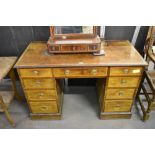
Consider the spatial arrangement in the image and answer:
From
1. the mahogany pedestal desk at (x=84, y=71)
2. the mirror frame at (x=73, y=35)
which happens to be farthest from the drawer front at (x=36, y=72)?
the mirror frame at (x=73, y=35)

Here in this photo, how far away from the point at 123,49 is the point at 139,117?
87cm

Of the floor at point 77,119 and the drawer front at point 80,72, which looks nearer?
the drawer front at point 80,72

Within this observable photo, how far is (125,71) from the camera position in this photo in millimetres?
1328

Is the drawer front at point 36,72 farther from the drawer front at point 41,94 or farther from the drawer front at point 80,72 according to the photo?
the drawer front at point 41,94

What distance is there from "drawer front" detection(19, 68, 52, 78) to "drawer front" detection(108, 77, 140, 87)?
0.59m

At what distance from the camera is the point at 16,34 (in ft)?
5.89

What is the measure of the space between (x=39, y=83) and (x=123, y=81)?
80 cm

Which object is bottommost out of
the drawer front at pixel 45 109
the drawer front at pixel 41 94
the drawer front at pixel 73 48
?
the drawer front at pixel 45 109

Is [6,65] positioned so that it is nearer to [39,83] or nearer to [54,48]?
[39,83]

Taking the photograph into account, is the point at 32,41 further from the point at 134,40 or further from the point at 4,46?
the point at 134,40

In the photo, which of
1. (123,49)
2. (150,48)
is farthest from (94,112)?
(150,48)

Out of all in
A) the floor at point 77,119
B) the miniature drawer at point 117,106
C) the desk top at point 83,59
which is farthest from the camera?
the floor at point 77,119

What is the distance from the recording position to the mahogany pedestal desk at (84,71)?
130 cm

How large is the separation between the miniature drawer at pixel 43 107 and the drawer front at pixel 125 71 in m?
0.73
